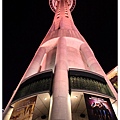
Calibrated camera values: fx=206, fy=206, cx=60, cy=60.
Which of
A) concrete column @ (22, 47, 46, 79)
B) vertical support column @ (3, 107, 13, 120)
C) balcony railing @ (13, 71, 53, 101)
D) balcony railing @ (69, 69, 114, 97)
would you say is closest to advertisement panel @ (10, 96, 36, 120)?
balcony railing @ (13, 71, 53, 101)

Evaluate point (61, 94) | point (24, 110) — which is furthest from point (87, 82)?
point (24, 110)

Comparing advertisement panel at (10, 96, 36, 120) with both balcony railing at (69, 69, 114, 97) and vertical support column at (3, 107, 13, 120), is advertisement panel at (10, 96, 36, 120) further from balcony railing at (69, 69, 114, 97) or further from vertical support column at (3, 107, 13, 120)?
balcony railing at (69, 69, 114, 97)

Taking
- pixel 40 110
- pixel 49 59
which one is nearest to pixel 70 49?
pixel 49 59

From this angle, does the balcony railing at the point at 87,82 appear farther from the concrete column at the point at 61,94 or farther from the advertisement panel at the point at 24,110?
the advertisement panel at the point at 24,110

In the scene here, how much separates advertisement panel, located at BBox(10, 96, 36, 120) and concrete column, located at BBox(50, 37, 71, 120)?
282 cm

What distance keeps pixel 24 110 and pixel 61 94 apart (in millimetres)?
4599

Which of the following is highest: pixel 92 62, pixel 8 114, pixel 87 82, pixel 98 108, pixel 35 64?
pixel 92 62

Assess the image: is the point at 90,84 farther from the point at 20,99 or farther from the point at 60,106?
the point at 20,99

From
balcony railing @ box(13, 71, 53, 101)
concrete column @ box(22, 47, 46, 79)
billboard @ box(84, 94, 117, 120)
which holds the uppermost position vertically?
concrete column @ box(22, 47, 46, 79)

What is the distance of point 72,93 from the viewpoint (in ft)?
79.2

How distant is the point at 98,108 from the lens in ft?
71.1

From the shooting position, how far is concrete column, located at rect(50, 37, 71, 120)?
62.4 ft

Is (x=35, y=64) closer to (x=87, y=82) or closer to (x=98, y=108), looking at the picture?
(x=87, y=82)

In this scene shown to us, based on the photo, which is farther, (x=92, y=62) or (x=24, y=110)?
(x=92, y=62)
